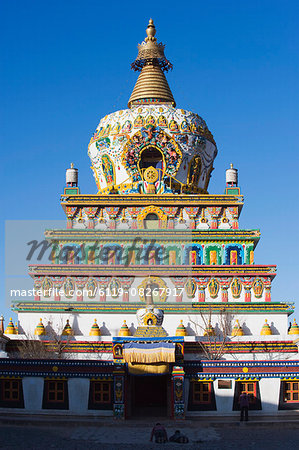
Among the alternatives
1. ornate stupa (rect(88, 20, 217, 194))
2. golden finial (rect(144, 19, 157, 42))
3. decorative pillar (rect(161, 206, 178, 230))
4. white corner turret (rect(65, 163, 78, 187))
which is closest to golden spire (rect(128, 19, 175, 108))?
golden finial (rect(144, 19, 157, 42))

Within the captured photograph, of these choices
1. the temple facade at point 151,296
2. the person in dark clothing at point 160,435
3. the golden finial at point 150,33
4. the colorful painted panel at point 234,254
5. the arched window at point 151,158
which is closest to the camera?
the person in dark clothing at point 160,435

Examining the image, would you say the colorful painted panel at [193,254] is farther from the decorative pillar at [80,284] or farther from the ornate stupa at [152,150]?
the decorative pillar at [80,284]

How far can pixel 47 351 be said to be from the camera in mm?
29953

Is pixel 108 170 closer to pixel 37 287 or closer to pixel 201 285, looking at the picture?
pixel 37 287

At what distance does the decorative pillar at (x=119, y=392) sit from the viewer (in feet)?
73.6

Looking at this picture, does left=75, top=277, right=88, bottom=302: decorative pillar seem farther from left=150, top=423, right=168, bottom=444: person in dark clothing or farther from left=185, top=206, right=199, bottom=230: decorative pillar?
left=150, top=423, right=168, bottom=444: person in dark clothing

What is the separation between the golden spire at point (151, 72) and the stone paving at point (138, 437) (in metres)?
26.4

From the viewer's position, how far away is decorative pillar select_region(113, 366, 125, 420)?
2242cm

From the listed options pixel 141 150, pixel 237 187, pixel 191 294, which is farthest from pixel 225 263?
pixel 141 150

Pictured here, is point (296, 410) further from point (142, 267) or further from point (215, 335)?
point (142, 267)

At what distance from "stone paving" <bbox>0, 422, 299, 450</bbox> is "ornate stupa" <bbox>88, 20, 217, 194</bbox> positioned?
814 inches

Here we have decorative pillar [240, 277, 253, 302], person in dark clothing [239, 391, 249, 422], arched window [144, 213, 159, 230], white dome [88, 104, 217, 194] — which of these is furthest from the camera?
white dome [88, 104, 217, 194]

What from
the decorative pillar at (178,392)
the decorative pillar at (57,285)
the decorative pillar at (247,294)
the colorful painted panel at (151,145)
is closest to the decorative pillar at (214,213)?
the colorful painted panel at (151,145)

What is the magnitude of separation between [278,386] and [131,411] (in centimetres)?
517
